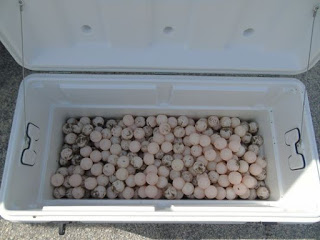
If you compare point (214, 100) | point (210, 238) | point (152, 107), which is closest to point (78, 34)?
point (152, 107)

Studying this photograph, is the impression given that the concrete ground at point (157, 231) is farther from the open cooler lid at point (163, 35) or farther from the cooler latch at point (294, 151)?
the open cooler lid at point (163, 35)

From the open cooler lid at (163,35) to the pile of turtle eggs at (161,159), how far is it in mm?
237

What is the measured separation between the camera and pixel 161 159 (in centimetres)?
116

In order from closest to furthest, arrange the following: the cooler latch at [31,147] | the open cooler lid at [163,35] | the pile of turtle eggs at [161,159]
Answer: the open cooler lid at [163,35]
the cooler latch at [31,147]
the pile of turtle eggs at [161,159]

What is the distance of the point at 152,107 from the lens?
119cm

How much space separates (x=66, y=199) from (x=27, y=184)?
0.48 ft

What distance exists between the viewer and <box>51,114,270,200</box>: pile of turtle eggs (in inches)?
43.3

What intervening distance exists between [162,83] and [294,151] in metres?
0.44

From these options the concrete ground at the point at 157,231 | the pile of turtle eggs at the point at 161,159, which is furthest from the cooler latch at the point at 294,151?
the concrete ground at the point at 157,231

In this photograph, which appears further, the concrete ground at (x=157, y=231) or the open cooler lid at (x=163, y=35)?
the concrete ground at (x=157, y=231)

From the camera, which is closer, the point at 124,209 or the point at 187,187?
the point at 124,209

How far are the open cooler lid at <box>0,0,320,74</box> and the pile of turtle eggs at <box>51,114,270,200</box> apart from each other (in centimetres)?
24

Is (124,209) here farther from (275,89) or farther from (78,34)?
(275,89)

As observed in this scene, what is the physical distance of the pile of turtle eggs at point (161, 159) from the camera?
1101 millimetres
